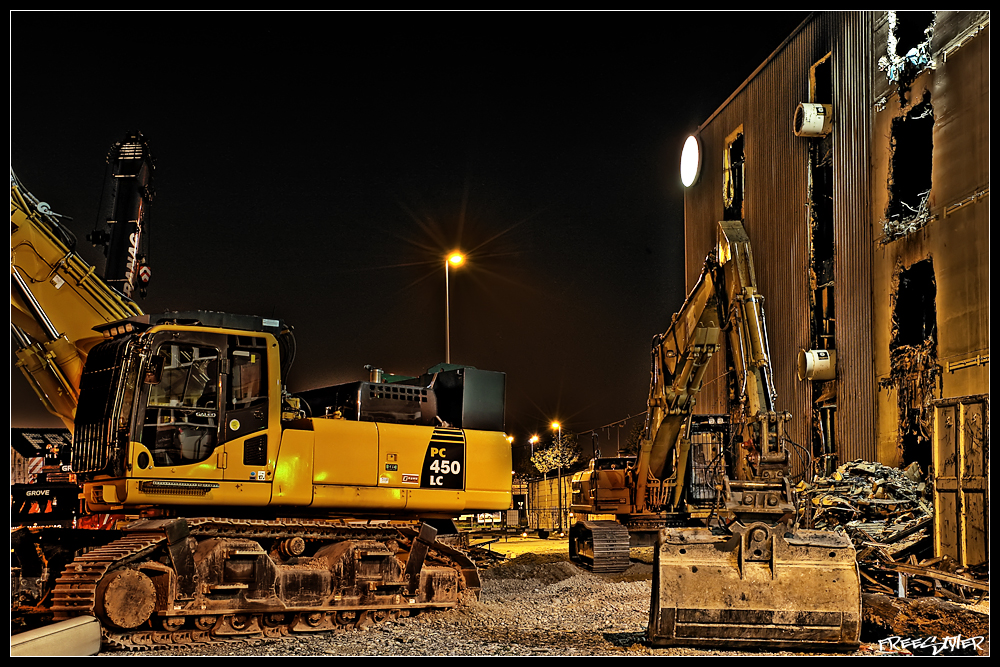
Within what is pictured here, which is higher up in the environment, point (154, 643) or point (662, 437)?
point (662, 437)

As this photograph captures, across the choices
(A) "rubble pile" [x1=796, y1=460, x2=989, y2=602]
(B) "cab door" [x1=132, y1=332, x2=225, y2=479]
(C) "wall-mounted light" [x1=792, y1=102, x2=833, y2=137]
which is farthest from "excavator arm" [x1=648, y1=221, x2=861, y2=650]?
(C) "wall-mounted light" [x1=792, y1=102, x2=833, y2=137]

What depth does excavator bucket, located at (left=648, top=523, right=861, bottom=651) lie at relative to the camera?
8.31 m

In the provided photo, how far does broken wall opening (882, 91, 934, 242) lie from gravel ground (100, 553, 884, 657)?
972cm

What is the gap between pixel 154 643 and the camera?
29.7 ft

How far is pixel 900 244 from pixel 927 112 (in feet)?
8.57

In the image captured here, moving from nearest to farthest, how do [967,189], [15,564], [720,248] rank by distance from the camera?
1. [15,564]
2. [720,248]
3. [967,189]

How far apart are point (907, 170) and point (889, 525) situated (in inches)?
304

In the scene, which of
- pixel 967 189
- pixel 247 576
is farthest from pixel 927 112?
pixel 247 576

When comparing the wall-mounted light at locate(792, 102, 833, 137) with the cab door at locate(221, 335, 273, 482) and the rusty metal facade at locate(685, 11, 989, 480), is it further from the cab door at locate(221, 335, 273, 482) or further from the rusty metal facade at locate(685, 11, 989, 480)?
the cab door at locate(221, 335, 273, 482)

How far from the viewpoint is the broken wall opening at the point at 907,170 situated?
18.5 m

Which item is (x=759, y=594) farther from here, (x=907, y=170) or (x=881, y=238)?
(x=907, y=170)

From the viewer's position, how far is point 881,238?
1944 centimetres

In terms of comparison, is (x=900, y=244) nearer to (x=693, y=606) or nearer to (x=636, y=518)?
(x=636, y=518)

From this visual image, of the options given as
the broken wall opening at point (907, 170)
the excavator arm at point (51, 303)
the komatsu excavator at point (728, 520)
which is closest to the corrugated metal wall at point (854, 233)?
the broken wall opening at point (907, 170)
